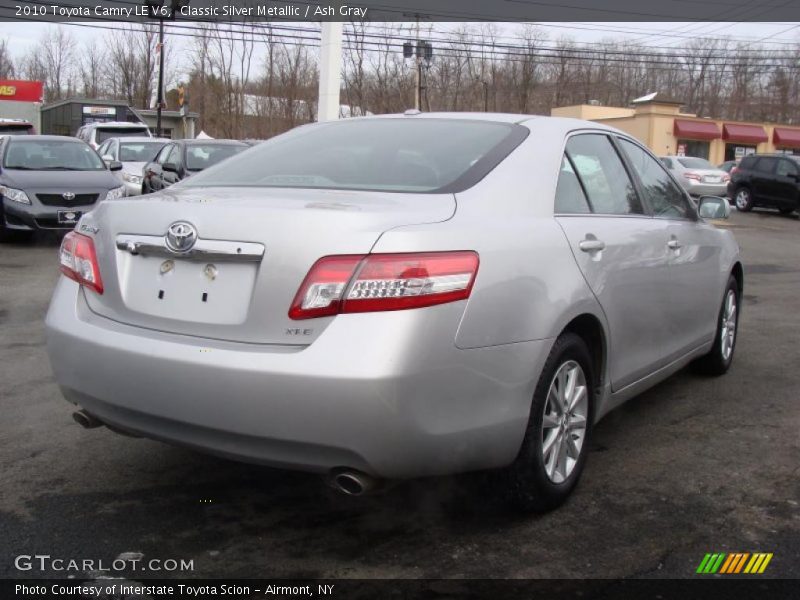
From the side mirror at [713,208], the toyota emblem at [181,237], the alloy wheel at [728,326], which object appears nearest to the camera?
the toyota emblem at [181,237]

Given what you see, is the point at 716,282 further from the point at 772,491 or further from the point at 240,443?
the point at 240,443

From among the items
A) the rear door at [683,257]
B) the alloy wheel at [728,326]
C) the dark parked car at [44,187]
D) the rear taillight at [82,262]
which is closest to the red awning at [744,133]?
the dark parked car at [44,187]

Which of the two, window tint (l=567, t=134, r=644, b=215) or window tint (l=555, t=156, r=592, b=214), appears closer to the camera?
window tint (l=555, t=156, r=592, b=214)

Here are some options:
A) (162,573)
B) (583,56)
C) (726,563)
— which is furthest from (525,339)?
(583,56)

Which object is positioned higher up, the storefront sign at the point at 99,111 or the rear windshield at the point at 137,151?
the storefront sign at the point at 99,111

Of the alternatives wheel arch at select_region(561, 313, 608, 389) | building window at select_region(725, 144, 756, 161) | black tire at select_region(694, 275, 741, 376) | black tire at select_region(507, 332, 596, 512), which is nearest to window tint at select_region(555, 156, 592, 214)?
wheel arch at select_region(561, 313, 608, 389)

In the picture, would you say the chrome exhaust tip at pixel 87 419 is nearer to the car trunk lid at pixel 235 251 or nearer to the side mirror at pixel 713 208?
the car trunk lid at pixel 235 251

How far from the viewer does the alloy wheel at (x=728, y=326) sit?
17.4ft

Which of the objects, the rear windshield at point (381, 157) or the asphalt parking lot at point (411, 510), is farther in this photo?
the rear windshield at point (381, 157)

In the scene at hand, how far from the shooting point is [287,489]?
11.5 feet

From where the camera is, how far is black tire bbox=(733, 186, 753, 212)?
942 inches

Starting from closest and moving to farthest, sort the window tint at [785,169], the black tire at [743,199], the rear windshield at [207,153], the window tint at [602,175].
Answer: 1. the window tint at [602,175]
2. the rear windshield at [207,153]
3. the window tint at [785,169]
4. the black tire at [743,199]

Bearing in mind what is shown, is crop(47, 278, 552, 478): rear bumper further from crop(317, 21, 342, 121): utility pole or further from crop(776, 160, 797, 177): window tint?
crop(776, 160, 797, 177): window tint

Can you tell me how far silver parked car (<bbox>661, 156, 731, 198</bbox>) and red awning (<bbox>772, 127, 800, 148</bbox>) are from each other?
27887mm
